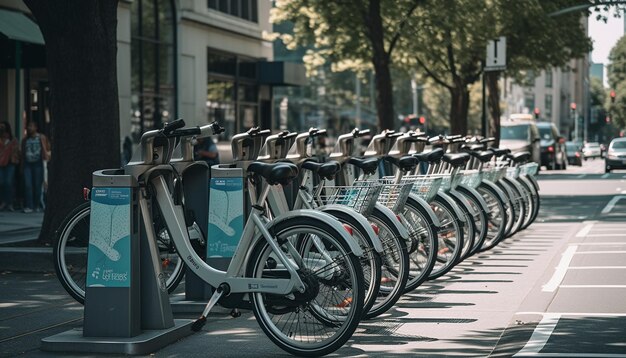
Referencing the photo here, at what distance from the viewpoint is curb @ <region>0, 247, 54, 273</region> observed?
11578 mm

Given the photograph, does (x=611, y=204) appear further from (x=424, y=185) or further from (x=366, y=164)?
(x=366, y=164)

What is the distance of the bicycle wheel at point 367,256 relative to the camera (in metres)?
7.44

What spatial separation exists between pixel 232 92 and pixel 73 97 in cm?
2219

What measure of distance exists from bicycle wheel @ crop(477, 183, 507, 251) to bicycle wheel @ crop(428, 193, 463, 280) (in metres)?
2.58

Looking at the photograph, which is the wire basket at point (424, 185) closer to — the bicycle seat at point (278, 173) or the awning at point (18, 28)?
the bicycle seat at point (278, 173)

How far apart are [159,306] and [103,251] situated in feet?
1.65

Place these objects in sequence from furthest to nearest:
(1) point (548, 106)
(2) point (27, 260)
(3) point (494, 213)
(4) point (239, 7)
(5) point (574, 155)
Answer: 1. (1) point (548, 106)
2. (5) point (574, 155)
3. (4) point (239, 7)
4. (3) point (494, 213)
5. (2) point (27, 260)

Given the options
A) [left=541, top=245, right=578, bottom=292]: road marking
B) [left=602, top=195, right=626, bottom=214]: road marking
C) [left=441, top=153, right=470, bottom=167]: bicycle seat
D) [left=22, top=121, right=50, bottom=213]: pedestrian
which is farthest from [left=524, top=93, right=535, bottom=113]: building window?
[left=441, top=153, right=470, bottom=167]: bicycle seat

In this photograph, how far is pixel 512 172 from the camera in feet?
52.2

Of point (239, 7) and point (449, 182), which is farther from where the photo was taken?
point (239, 7)

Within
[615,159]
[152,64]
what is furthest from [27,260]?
[615,159]

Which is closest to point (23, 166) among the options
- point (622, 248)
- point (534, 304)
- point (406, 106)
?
point (622, 248)

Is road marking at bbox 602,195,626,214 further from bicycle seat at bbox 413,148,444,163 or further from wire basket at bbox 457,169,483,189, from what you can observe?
bicycle seat at bbox 413,148,444,163

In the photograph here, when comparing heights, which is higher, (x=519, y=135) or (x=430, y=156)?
(x=430, y=156)
